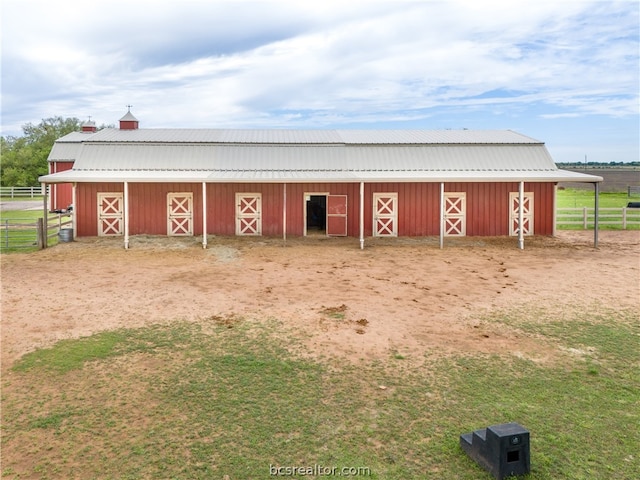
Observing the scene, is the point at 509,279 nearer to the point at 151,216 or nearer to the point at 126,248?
the point at 126,248

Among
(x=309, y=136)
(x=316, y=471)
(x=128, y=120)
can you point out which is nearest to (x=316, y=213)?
(x=309, y=136)

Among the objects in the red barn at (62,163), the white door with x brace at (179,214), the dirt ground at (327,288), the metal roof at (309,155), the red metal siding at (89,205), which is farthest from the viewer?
the red barn at (62,163)

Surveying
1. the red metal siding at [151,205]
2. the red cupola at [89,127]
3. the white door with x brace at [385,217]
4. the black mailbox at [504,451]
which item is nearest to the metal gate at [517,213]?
the white door with x brace at [385,217]

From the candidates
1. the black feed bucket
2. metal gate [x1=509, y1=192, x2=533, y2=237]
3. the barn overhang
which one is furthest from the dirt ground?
the barn overhang

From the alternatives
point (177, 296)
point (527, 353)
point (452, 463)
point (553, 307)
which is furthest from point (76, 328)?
point (553, 307)

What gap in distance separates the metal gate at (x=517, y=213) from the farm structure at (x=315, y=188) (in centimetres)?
4

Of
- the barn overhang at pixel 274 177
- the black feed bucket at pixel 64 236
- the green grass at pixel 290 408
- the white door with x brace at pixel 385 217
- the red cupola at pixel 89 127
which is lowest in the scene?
the green grass at pixel 290 408

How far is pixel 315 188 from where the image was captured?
21203 millimetres

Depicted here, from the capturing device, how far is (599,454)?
4.86 m

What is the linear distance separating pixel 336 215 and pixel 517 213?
7.99m

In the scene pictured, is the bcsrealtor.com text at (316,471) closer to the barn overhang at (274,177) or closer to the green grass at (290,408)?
the green grass at (290,408)

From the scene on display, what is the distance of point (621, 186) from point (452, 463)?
186 ft

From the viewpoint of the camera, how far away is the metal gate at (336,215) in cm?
2114

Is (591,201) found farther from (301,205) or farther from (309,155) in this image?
(301,205)
